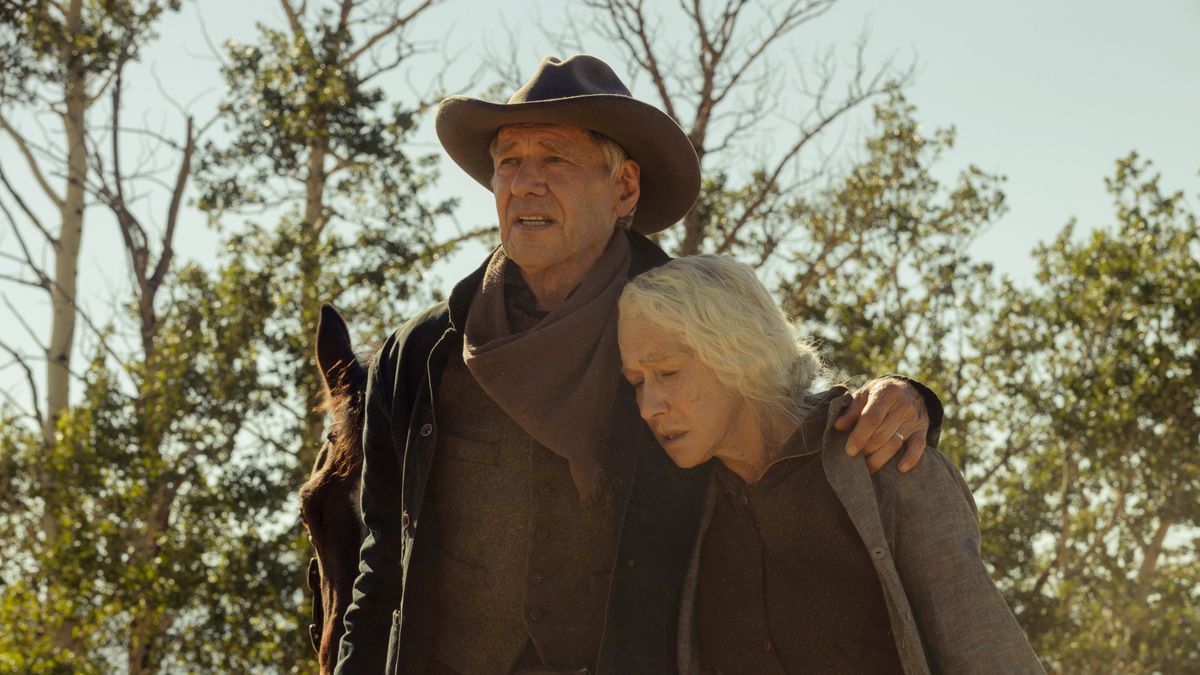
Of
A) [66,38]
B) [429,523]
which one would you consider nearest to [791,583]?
[429,523]

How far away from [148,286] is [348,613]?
43.0ft

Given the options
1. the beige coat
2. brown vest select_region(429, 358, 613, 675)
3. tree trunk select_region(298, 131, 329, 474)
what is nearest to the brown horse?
brown vest select_region(429, 358, 613, 675)

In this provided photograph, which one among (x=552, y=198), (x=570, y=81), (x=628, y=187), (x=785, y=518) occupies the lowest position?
(x=785, y=518)

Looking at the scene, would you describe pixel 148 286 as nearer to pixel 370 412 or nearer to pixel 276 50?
pixel 276 50

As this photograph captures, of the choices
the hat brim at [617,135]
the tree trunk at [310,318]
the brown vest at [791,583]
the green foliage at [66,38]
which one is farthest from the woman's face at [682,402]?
the green foliage at [66,38]

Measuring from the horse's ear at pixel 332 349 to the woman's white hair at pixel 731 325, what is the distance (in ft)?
2.79

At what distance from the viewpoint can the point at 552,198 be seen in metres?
3.15

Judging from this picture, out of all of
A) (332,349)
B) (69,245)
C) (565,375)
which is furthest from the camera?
(69,245)

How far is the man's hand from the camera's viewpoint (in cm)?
274

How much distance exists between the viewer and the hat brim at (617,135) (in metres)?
3.15

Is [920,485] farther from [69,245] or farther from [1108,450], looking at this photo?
[69,245]

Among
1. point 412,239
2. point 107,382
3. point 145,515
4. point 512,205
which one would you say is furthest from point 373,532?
point 412,239

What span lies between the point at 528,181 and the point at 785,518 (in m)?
0.95

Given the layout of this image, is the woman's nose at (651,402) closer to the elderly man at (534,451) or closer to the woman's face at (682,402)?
the woman's face at (682,402)
